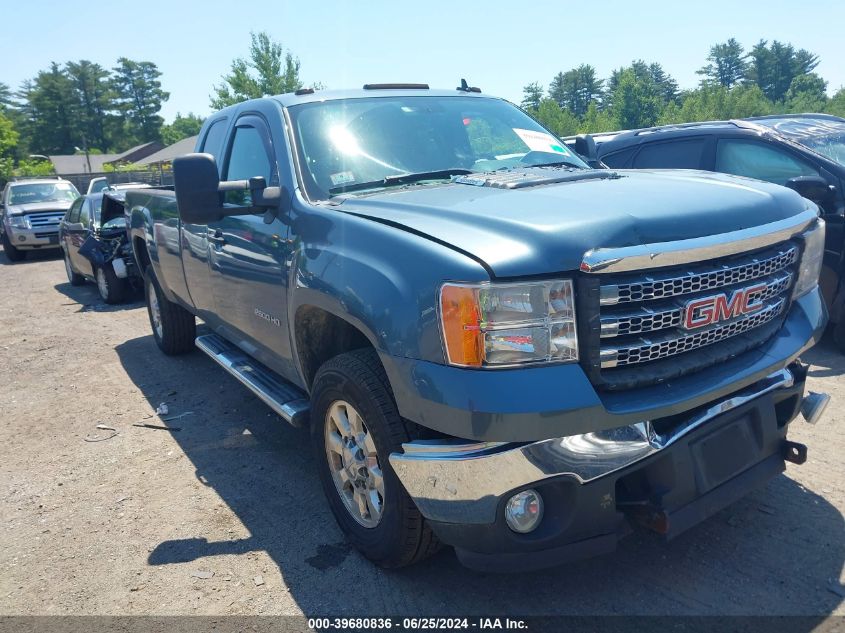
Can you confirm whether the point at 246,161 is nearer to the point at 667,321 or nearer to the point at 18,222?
the point at 667,321

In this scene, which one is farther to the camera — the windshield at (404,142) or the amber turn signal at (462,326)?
the windshield at (404,142)

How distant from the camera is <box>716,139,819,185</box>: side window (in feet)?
19.2

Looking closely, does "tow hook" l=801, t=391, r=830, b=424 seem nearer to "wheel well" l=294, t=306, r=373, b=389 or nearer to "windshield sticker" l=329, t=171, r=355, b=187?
"wheel well" l=294, t=306, r=373, b=389

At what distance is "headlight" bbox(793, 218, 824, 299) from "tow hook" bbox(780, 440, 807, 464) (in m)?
0.67

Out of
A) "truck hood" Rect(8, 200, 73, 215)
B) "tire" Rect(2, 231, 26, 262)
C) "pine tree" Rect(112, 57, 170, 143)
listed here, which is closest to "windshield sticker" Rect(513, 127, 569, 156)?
"truck hood" Rect(8, 200, 73, 215)

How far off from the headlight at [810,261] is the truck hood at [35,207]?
1827cm

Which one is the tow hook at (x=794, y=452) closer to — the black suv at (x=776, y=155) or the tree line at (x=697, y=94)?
the black suv at (x=776, y=155)

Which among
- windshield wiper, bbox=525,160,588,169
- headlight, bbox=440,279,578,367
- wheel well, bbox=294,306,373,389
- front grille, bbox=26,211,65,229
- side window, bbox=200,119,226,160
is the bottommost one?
front grille, bbox=26,211,65,229

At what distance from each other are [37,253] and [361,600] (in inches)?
796

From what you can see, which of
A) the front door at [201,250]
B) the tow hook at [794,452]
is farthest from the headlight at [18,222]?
the tow hook at [794,452]

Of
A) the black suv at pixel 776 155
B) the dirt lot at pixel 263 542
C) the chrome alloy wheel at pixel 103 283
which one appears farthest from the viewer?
the chrome alloy wheel at pixel 103 283

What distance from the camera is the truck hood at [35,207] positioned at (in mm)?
17203

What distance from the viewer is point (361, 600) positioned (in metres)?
2.82

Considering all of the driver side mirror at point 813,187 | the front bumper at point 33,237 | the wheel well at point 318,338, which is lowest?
the front bumper at point 33,237
